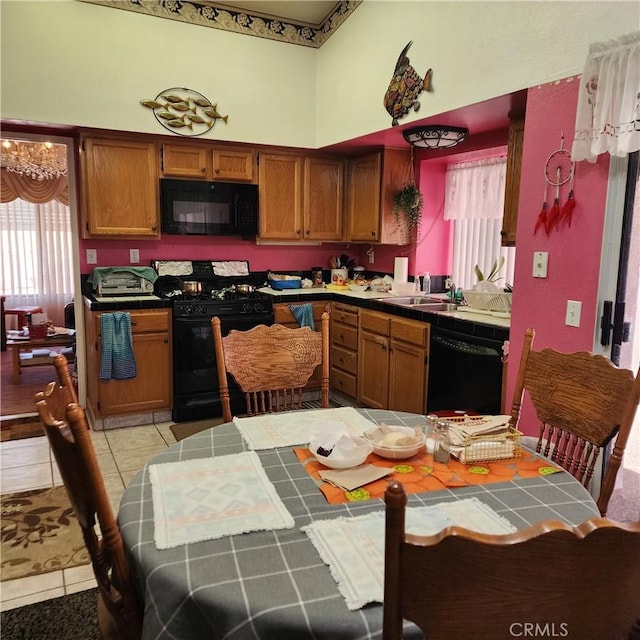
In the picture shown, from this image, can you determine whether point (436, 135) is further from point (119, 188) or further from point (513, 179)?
point (119, 188)

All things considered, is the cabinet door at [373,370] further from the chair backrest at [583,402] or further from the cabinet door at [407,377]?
the chair backrest at [583,402]

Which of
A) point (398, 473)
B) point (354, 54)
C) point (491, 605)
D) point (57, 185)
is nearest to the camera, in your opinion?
point (491, 605)

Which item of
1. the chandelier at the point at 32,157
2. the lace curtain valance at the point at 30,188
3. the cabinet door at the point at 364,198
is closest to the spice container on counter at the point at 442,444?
the cabinet door at the point at 364,198

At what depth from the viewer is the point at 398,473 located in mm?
1384

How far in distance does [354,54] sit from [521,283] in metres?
2.45

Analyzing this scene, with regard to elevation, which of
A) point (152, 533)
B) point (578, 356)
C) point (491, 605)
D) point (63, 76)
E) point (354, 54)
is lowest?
point (152, 533)

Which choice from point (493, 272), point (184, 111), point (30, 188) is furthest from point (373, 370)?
point (30, 188)

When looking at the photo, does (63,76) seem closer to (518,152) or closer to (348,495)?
(518,152)

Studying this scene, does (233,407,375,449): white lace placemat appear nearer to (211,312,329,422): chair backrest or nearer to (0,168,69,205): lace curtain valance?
(211,312,329,422): chair backrest

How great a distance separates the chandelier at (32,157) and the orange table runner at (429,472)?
5550 mm

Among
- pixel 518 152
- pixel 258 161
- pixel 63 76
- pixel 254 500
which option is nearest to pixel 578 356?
pixel 254 500

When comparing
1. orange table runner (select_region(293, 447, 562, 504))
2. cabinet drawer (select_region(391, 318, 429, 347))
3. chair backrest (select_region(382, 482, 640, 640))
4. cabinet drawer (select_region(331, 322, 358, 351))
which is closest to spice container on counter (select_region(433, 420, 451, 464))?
orange table runner (select_region(293, 447, 562, 504))

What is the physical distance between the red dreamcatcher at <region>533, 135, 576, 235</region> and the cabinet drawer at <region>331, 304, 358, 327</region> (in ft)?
6.27

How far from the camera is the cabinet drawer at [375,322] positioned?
3857 mm
